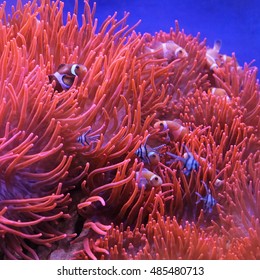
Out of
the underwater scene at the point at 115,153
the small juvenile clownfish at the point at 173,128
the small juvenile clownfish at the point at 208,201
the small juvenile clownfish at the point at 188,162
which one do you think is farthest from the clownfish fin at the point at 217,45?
the small juvenile clownfish at the point at 208,201

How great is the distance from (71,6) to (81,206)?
4.91 ft

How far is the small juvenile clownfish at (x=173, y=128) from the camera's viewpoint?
1.61 m

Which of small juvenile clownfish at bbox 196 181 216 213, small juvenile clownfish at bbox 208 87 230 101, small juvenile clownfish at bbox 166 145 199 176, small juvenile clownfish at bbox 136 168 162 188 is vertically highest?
small juvenile clownfish at bbox 208 87 230 101

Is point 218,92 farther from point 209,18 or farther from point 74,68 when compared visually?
point 74,68

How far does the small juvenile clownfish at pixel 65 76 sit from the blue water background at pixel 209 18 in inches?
27.4

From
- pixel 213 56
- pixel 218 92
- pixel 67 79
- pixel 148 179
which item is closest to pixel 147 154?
pixel 148 179

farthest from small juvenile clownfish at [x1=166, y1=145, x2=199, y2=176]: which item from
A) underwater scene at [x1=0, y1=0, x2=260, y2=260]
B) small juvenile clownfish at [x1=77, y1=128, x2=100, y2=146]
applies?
small juvenile clownfish at [x1=77, y1=128, x2=100, y2=146]

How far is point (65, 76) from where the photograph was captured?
1.47 meters

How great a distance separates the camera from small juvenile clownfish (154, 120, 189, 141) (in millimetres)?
1613

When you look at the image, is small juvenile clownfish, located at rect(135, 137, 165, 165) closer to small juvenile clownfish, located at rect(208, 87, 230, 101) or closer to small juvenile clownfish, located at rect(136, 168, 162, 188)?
small juvenile clownfish, located at rect(136, 168, 162, 188)

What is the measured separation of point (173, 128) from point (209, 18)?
79 cm

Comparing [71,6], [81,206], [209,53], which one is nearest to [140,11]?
[71,6]

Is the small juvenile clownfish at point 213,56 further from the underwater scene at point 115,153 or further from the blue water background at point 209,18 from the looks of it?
the underwater scene at point 115,153

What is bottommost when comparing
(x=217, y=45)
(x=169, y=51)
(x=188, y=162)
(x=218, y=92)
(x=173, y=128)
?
(x=188, y=162)
